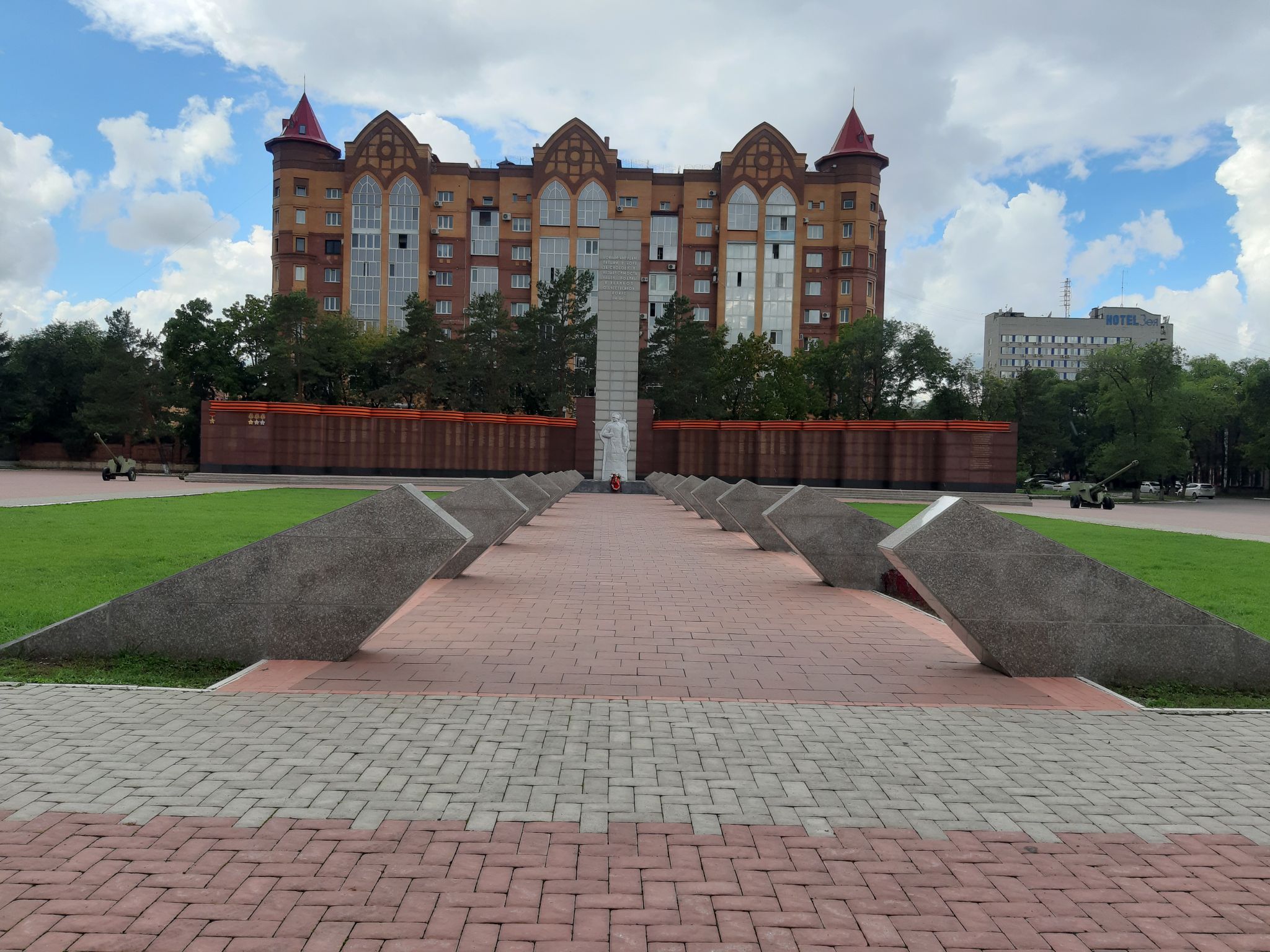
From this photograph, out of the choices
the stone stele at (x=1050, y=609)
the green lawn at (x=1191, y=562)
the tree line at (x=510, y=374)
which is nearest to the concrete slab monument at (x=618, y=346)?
the tree line at (x=510, y=374)

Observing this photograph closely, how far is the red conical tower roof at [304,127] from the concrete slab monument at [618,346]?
121 ft

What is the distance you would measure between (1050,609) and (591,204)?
63.8 meters

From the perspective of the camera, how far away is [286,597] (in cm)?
628

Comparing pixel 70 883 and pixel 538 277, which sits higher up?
pixel 538 277

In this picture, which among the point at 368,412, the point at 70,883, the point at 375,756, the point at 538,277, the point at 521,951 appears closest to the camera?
the point at 521,951

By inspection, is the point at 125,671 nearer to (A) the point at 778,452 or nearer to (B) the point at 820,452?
(B) the point at 820,452

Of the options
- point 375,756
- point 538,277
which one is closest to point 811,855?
point 375,756

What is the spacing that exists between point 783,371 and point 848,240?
20.5m

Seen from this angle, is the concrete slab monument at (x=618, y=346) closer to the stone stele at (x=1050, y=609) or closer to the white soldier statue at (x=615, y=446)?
the white soldier statue at (x=615, y=446)

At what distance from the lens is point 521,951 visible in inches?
105

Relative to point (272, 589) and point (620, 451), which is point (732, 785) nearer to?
point (272, 589)

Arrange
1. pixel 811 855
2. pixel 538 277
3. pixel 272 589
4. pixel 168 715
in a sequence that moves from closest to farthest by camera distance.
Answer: pixel 811 855 < pixel 168 715 < pixel 272 589 < pixel 538 277

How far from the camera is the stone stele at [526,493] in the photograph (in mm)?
15008

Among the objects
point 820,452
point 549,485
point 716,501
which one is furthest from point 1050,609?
point 820,452
